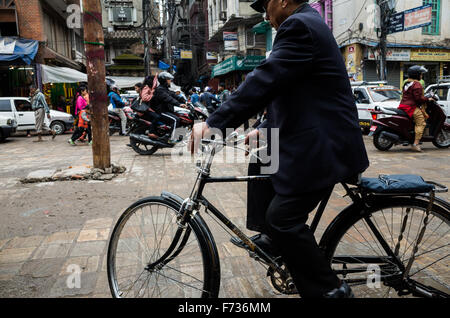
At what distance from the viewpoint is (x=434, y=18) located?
62.7 feet

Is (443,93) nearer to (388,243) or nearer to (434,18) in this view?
(434,18)

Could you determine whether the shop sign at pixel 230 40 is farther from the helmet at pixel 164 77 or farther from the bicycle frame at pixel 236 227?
the bicycle frame at pixel 236 227

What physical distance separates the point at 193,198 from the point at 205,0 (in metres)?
38.3

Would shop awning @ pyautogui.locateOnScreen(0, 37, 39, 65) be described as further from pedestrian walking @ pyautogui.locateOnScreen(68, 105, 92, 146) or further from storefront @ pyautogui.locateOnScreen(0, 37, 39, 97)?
pedestrian walking @ pyautogui.locateOnScreen(68, 105, 92, 146)

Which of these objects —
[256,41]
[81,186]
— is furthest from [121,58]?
[81,186]

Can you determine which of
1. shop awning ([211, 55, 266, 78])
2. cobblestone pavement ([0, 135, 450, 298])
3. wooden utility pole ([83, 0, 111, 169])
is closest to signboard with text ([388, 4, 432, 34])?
cobblestone pavement ([0, 135, 450, 298])

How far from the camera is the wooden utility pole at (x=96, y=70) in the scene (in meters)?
5.70

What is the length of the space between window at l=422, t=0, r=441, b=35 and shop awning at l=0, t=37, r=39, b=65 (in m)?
19.3

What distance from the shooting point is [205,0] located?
36.8 m

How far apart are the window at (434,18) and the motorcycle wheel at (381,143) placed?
1394 centimetres

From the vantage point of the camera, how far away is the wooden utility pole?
18.7ft

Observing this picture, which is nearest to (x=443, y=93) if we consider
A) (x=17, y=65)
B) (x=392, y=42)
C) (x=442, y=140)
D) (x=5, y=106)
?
(x=442, y=140)
